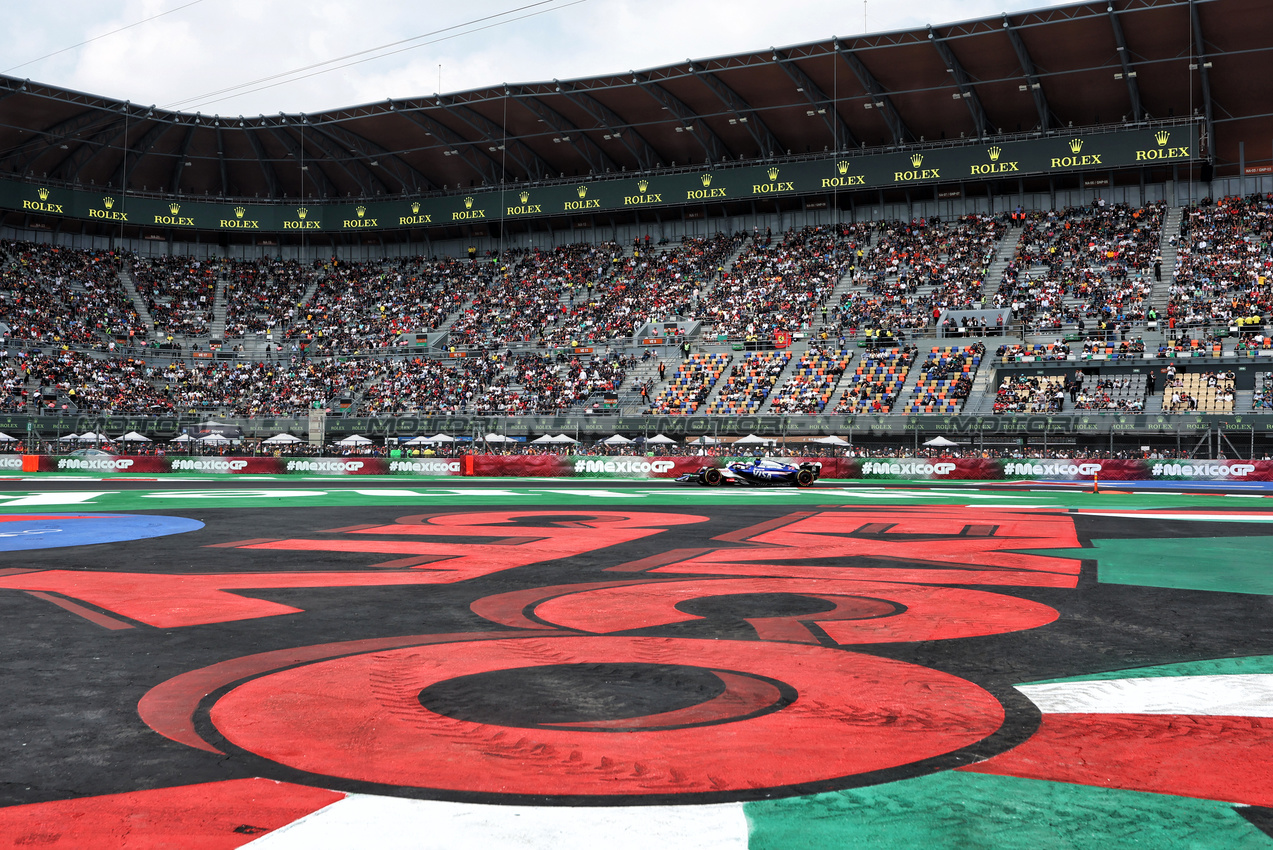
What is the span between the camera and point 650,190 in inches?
2421

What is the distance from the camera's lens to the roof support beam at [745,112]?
53312 mm

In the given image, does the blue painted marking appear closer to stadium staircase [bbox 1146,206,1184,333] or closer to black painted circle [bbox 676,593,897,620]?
black painted circle [bbox 676,593,897,620]

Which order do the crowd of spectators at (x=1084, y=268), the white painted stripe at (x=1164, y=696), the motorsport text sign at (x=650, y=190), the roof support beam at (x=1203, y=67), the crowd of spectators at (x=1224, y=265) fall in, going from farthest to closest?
the motorsport text sign at (x=650, y=190) < the crowd of spectators at (x=1084, y=268) < the roof support beam at (x=1203, y=67) < the crowd of spectators at (x=1224, y=265) < the white painted stripe at (x=1164, y=696)

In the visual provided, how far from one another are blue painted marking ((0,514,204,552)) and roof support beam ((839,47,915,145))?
139ft

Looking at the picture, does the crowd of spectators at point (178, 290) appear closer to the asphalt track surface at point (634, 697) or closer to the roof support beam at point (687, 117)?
the roof support beam at point (687, 117)

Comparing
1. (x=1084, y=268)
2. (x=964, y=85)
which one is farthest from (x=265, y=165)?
(x=1084, y=268)

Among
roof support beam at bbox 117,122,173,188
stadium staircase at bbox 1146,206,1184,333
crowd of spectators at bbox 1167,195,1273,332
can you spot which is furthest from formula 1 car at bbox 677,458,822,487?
roof support beam at bbox 117,122,173,188

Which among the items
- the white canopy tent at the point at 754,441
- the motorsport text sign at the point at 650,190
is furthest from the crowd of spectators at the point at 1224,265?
the white canopy tent at the point at 754,441

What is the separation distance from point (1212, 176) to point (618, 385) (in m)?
36.0

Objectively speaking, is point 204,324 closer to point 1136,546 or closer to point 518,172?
point 518,172

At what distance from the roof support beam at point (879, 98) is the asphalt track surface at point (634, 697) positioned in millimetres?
41782

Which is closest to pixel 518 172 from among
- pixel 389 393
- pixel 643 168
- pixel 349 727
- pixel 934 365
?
pixel 643 168

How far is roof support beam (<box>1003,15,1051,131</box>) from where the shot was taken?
4643 centimetres

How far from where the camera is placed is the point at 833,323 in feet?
167
